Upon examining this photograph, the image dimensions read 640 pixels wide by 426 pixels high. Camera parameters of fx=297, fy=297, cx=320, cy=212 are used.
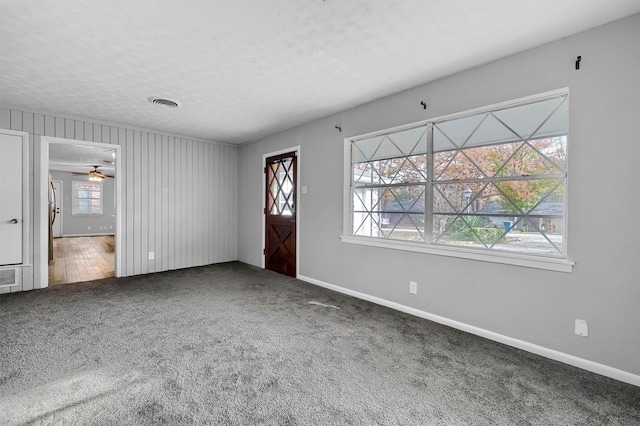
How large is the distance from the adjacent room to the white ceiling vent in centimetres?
4

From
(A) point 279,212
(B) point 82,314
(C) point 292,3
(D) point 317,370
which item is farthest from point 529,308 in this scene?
(B) point 82,314

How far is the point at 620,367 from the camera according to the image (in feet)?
6.63

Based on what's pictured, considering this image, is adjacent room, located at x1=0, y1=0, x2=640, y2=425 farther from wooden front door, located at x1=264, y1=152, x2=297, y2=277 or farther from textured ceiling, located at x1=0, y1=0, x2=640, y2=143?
wooden front door, located at x1=264, y1=152, x2=297, y2=277

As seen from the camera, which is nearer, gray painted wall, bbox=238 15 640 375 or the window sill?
gray painted wall, bbox=238 15 640 375

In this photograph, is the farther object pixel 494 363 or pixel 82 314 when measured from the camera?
pixel 82 314

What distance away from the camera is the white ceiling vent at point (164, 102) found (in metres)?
3.51

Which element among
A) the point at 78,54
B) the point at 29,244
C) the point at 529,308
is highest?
the point at 78,54

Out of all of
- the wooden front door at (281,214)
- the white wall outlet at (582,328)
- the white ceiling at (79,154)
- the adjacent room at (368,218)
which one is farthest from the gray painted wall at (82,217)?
the white wall outlet at (582,328)

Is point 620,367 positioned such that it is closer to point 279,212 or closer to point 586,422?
point 586,422

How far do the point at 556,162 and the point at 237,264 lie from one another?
5057mm

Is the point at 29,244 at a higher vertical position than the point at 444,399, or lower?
higher

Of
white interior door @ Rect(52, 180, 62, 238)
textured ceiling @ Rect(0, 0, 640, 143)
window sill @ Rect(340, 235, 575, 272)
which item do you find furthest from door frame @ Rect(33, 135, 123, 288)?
white interior door @ Rect(52, 180, 62, 238)

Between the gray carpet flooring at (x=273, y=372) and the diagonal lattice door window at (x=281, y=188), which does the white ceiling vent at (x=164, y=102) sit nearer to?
the diagonal lattice door window at (x=281, y=188)

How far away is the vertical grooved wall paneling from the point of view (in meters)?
4.17
